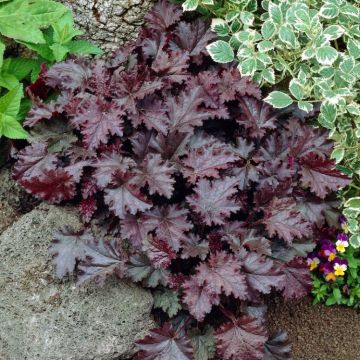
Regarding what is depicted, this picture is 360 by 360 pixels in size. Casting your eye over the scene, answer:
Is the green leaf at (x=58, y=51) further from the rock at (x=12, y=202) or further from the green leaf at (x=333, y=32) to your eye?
the green leaf at (x=333, y=32)

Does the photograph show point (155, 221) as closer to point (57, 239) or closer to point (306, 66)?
point (57, 239)

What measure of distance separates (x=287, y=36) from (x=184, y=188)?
0.89m

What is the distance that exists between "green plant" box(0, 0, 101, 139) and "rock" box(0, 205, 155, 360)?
0.53 metres

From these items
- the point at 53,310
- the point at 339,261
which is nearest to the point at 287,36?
the point at 339,261

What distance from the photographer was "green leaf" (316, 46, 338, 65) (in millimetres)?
2840

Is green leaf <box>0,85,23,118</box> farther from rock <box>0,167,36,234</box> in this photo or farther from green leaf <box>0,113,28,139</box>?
rock <box>0,167,36,234</box>

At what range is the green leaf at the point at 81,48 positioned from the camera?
3062mm

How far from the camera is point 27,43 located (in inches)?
117

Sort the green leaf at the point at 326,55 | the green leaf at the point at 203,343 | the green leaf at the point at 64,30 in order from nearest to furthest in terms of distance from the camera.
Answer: the green leaf at the point at 203,343 → the green leaf at the point at 326,55 → the green leaf at the point at 64,30

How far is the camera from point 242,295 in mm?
2385

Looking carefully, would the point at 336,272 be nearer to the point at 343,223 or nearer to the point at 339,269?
the point at 339,269

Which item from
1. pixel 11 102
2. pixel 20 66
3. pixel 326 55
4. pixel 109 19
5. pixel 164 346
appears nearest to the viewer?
pixel 164 346

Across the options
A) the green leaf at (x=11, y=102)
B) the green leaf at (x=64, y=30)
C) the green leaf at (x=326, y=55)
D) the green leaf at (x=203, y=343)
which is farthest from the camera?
the green leaf at (x=64, y=30)

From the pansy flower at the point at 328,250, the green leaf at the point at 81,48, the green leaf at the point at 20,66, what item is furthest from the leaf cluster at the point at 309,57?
the green leaf at the point at 20,66
